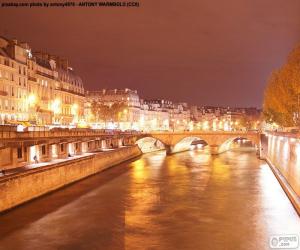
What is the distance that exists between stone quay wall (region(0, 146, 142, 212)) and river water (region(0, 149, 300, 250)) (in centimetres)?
75

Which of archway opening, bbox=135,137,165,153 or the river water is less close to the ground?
archway opening, bbox=135,137,165,153

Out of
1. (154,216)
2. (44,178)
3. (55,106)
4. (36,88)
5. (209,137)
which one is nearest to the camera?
(154,216)

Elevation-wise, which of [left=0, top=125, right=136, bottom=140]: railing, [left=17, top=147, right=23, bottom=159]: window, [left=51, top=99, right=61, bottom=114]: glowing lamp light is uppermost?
[left=51, top=99, right=61, bottom=114]: glowing lamp light

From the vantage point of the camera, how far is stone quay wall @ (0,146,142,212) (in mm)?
30547

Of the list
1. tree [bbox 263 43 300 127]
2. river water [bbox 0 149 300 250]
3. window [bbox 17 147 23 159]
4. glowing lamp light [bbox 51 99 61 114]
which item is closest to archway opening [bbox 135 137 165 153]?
glowing lamp light [bbox 51 99 61 114]

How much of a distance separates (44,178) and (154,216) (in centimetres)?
1088

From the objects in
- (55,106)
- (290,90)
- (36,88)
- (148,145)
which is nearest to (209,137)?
(148,145)

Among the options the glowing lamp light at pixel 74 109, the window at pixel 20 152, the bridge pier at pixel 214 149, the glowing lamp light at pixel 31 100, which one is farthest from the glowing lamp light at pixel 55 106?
the window at pixel 20 152

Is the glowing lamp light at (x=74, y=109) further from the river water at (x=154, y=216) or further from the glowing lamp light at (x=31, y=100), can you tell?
the river water at (x=154, y=216)

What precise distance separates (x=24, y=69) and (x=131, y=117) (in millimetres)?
62982

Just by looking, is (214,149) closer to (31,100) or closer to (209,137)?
(209,137)

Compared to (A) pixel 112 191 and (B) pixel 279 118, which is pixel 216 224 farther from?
(B) pixel 279 118

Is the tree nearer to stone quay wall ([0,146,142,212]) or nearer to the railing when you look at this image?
stone quay wall ([0,146,142,212])

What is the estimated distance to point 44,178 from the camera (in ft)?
122
